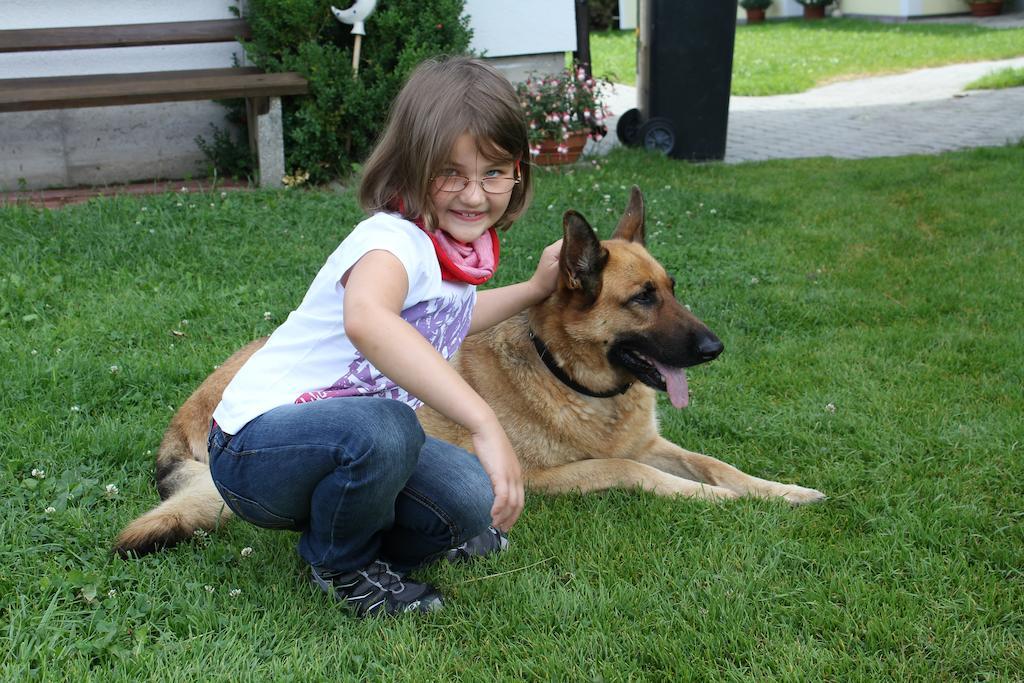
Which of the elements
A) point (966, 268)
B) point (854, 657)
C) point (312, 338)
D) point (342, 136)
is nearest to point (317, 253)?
point (342, 136)

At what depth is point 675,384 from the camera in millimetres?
3199

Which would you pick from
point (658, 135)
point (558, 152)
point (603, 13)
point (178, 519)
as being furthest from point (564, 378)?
point (603, 13)

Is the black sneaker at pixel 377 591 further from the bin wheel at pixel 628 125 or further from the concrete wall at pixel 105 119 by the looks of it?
the bin wheel at pixel 628 125

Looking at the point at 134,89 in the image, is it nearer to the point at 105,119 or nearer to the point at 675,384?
the point at 105,119

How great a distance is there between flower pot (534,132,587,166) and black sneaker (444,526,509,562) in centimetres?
583

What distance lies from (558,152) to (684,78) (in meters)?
1.57

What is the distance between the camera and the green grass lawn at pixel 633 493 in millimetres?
2305

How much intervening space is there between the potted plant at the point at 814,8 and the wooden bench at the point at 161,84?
2386cm

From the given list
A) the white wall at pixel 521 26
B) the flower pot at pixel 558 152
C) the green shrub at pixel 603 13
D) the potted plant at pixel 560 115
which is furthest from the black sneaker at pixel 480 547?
the green shrub at pixel 603 13

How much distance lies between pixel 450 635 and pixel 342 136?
5.90 metres

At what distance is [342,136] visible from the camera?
7660 mm

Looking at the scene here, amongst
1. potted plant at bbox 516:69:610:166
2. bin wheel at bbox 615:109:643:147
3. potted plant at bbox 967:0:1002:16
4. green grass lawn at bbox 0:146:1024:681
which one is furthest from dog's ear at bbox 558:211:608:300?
potted plant at bbox 967:0:1002:16

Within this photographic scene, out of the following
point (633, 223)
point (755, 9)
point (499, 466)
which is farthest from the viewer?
point (755, 9)

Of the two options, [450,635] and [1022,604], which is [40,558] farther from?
[1022,604]
